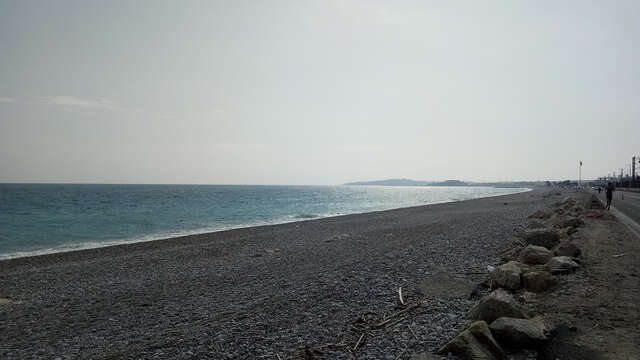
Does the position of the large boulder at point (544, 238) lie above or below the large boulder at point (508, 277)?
above

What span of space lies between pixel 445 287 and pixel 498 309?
3.27 metres

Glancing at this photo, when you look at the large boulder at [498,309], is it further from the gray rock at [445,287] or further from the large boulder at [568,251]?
the large boulder at [568,251]

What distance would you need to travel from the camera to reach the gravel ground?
662cm

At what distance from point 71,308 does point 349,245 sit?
463 inches

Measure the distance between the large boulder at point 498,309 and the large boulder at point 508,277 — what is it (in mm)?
2047

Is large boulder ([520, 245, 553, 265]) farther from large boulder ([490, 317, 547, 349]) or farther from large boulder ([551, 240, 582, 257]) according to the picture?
large boulder ([490, 317, 547, 349])

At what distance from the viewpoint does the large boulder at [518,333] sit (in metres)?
5.29

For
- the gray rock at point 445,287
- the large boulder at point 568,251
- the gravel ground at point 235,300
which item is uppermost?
the large boulder at point 568,251

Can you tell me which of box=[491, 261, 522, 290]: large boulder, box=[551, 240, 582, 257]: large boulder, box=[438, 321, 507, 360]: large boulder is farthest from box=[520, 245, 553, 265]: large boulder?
box=[438, 321, 507, 360]: large boulder

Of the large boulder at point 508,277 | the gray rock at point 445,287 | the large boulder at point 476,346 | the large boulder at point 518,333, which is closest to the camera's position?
the large boulder at point 476,346

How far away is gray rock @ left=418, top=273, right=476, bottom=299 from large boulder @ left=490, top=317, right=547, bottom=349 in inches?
112

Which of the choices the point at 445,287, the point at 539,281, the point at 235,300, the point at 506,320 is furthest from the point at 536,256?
the point at 235,300

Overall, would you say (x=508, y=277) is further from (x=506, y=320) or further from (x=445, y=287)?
(x=506, y=320)

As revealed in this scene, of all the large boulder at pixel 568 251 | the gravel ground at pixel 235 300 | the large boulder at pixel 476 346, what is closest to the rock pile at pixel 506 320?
the large boulder at pixel 476 346
